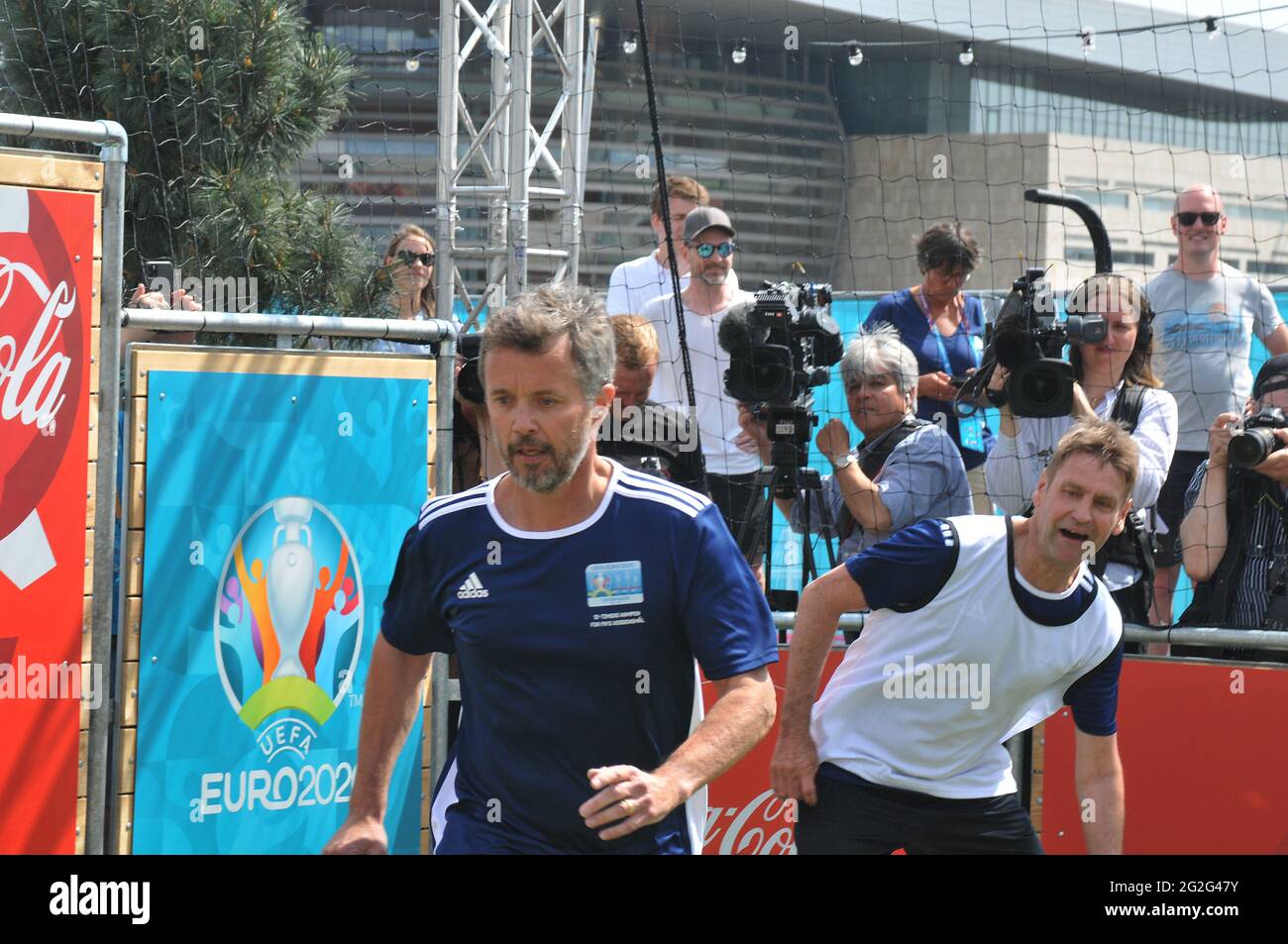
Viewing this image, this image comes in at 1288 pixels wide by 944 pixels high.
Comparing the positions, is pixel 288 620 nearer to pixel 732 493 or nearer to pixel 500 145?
pixel 732 493

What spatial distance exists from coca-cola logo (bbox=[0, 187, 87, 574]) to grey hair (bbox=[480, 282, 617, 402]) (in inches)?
65.4

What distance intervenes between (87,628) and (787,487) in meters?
2.17

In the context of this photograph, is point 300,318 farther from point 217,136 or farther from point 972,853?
point 217,136

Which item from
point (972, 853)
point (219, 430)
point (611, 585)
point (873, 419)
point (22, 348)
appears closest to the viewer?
point (611, 585)

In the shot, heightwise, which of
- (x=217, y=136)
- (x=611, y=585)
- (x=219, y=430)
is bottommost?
(x=611, y=585)

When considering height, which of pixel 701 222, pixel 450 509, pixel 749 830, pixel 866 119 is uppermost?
pixel 866 119

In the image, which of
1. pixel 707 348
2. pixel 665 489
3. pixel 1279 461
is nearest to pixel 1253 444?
pixel 1279 461

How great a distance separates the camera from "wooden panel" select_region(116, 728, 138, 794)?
159 inches

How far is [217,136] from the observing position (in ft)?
29.6

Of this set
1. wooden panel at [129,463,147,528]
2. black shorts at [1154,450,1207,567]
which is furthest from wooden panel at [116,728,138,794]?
black shorts at [1154,450,1207,567]

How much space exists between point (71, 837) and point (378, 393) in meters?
1.46

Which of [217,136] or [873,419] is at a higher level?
[217,136]

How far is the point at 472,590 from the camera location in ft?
8.90

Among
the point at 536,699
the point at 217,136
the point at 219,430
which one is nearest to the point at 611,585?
the point at 536,699
